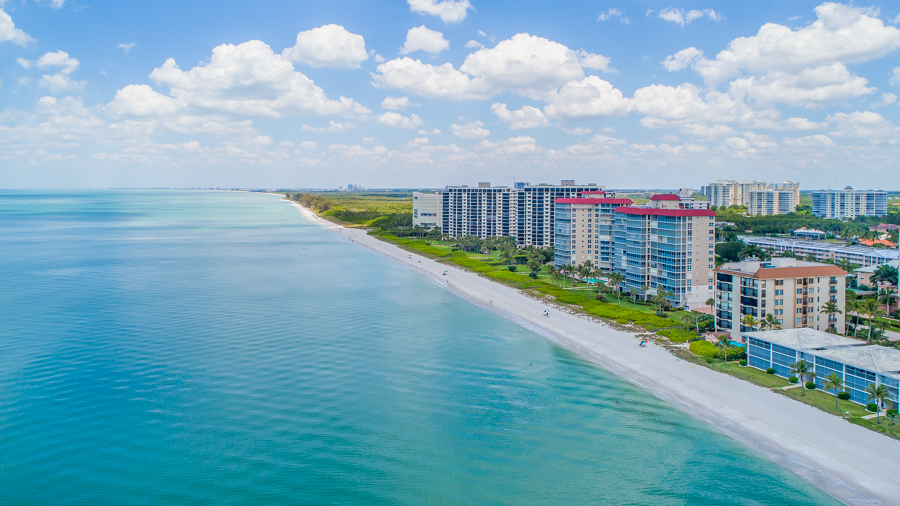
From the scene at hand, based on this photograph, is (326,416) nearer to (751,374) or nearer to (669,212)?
(751,374)

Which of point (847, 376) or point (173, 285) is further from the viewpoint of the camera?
point (173, 285)

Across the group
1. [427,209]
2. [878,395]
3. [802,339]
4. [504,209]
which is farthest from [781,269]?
[427,209]

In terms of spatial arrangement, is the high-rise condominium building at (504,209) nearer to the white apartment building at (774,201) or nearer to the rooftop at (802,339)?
the rooftop at (802,339)

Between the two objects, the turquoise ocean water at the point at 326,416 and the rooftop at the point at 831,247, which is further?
the rooftop at the point at 831,247

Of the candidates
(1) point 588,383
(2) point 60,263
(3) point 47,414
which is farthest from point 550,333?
(2) point 60,263

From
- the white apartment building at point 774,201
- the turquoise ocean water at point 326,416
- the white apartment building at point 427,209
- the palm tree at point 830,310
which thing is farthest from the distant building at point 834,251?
the white apartment building at point 774,201

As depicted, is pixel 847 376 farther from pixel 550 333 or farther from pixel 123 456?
pixel 123 456

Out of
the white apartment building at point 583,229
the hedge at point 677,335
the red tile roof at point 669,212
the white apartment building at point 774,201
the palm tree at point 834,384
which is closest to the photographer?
the palm tree at point 834,384
